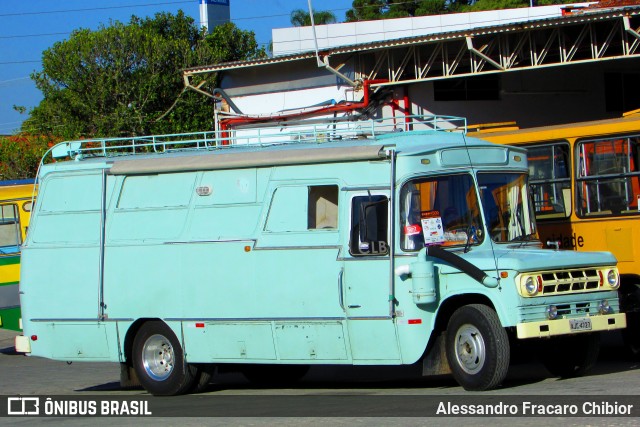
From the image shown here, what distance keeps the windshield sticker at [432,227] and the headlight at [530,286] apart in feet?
3.73

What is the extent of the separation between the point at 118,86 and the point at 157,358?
27.5 meters

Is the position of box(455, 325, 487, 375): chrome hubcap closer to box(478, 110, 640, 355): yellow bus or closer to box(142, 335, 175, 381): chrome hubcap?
box(478, 110, 640, 355): yellow bus

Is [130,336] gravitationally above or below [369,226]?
below

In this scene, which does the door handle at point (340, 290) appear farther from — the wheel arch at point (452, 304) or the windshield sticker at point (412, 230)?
the wheel arch at point (452, 304)

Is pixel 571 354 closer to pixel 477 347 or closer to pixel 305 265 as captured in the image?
pixel 477 347

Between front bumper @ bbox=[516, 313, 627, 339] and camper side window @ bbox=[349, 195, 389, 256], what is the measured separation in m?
1.80

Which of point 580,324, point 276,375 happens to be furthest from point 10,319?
point 580,324

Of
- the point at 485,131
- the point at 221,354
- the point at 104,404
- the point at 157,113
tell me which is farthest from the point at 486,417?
the point at 157,113

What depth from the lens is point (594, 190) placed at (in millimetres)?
13656

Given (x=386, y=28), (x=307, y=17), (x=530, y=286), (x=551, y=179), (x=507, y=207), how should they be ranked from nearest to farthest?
(x=530, y=286)
(x=507, y=207)
(x=551, y=179)
(x=386, y=28)
(x=307, y=17)

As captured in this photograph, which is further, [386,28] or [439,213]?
[386,28]

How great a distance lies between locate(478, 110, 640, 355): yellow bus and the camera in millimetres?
13203

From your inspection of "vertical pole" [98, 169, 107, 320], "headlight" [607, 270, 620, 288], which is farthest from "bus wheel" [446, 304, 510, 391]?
"vertical pole" [98, 169, 107, 320]

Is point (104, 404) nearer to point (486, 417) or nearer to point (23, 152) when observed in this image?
point (486, 417)
